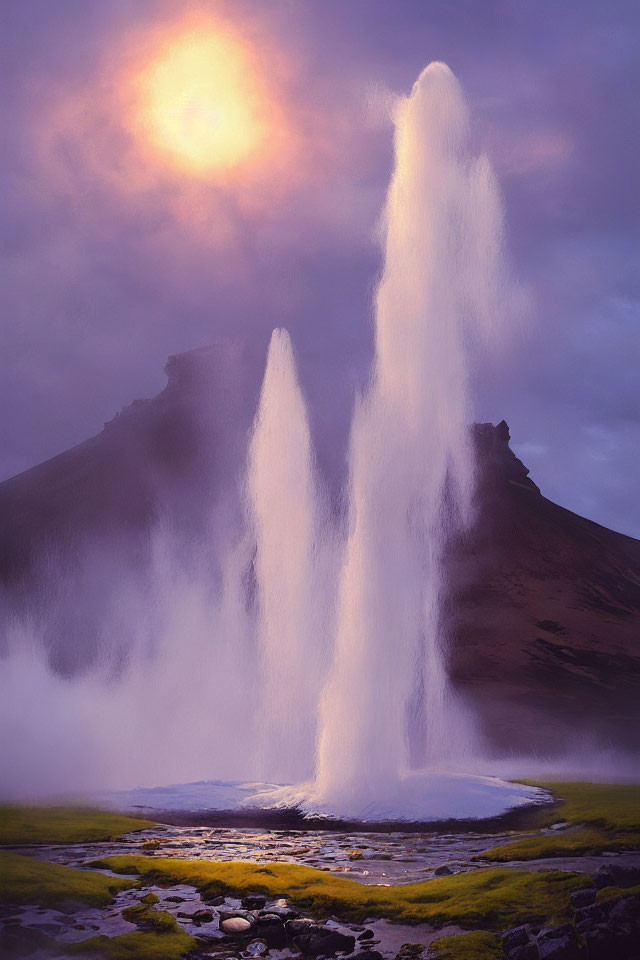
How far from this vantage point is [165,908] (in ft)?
43.5

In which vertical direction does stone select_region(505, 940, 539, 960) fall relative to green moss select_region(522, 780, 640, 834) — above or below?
below

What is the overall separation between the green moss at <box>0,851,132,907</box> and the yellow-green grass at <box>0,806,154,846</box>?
13.1ft

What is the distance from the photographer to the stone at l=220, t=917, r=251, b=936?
12.1 meters

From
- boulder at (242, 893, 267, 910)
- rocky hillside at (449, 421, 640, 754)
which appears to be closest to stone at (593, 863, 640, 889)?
boulder at (242, 893, 267, 910)

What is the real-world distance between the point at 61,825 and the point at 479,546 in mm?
89075

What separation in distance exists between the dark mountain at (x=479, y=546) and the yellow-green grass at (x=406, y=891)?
5290 centimetres

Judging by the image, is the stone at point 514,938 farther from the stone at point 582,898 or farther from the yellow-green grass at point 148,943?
the yellow-green grass at point 148,943

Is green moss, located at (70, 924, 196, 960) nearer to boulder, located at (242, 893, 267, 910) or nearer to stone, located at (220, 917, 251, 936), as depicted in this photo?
stone, located at (220, 917, 251, 936)

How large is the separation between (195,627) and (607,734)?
43.5 meters

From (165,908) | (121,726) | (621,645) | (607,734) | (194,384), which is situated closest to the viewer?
(165,908)

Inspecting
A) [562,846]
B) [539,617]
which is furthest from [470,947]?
[539,617]

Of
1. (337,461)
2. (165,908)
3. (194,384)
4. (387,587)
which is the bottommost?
(165,908)

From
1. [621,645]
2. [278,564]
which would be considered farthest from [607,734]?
[278,564]

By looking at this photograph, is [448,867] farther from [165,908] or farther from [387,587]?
[387,587]
